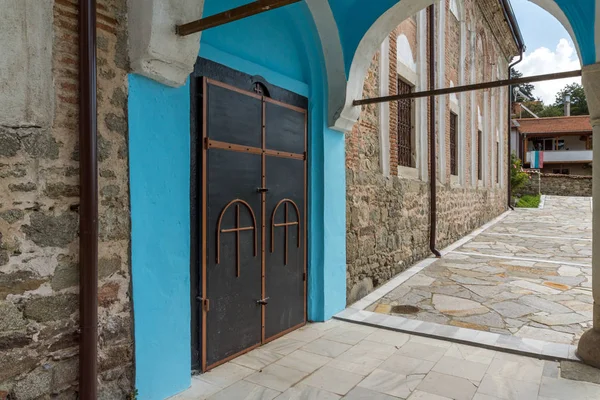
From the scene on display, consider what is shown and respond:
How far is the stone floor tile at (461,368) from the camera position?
3184 mm

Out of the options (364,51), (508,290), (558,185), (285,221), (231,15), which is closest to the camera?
(231,15)

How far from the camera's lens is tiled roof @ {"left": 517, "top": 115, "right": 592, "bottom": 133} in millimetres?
31548

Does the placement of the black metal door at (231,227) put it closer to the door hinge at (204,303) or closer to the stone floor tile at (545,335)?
the door hinge at (204,303)

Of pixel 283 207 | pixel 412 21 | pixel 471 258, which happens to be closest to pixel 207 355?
pixel 283 207

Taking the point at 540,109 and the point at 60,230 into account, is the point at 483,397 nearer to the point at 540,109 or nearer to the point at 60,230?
the point at 60,230

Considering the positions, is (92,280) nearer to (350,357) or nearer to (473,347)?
(350,357)

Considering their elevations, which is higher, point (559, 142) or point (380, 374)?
point (559, 142)

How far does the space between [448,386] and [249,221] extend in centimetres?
204

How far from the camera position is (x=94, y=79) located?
2.20 metres

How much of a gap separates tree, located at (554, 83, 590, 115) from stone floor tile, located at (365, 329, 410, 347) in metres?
48.9

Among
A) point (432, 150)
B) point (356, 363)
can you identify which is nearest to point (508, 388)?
point (356, 363)

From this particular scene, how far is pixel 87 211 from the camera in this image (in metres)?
2.17

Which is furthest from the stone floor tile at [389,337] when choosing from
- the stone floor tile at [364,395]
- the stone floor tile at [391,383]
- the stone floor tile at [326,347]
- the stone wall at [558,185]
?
the stone wall at [558,185]

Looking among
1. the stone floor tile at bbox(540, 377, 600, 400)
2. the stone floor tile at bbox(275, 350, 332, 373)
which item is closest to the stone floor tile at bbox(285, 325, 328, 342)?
the stone floor tile at bbox(275, 350, 332, 373)
